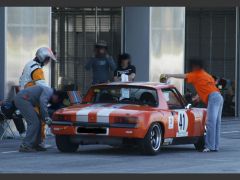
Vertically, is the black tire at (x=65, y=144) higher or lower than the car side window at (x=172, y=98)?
lower

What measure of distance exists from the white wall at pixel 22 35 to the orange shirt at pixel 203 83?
4.89 m

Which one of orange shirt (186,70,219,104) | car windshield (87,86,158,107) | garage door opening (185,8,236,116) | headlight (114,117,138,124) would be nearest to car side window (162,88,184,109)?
car windshield (87,86,158,107)

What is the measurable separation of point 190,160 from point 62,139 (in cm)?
226

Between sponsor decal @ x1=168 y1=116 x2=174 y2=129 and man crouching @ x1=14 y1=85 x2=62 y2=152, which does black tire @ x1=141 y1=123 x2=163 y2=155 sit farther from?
man crouching @ x1=14 y1=85 x2=62 y2=152

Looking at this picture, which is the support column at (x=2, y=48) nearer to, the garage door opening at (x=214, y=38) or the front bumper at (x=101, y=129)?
the front bumper at (x=101, y=129)

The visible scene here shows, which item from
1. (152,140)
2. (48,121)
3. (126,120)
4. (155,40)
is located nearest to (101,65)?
(155,40)

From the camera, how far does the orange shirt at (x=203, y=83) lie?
1720cm

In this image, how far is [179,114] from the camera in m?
16.5

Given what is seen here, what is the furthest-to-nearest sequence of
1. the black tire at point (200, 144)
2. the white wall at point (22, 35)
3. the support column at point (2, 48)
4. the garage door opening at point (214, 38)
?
the garage door opening at point (214, 38) → the white wall at point (22, 35) → the support column at point (2, 48) → the black tire at point (200, 144)

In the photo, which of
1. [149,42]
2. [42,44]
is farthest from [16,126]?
[149,42]

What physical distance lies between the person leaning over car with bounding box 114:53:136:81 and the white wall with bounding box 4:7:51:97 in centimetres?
201

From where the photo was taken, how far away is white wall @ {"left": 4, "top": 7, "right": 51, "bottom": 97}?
20672 millimetres

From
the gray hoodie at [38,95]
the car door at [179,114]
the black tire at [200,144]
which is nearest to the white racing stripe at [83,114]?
the gray hoodie at [38,95]

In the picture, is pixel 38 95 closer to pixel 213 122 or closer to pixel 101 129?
pixel 101 129
